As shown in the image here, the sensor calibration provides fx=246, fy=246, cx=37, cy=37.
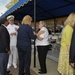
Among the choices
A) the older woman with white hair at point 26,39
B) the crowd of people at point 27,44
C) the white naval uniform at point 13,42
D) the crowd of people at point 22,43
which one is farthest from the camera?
the white naval uniform at point 13,42

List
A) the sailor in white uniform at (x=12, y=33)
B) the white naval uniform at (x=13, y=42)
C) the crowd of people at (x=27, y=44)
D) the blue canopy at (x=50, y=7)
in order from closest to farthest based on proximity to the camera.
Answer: the crowd of people at (x=27, y=44)
the sailor in white uniform at (x=12, y=33)
the white naval uniform at (x=13, y=42)
the blue canopy at (x=50, y=7)

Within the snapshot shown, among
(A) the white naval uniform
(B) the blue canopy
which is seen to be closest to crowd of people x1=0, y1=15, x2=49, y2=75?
(A) the white naval uniform

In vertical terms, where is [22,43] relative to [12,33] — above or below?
below

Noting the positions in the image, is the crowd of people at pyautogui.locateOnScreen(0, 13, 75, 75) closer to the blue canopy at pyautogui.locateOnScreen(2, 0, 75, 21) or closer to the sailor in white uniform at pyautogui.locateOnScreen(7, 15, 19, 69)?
the sailor in white uniform at pyautogui.locateOnScreen(7, 15, 19, 69)

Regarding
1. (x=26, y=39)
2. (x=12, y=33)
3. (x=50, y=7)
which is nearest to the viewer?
(x=26, y=39)

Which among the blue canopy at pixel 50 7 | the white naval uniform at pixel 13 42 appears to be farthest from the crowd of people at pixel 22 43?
the blue canopy at pixel 50 7

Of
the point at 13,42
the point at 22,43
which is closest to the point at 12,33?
the point at 13,42

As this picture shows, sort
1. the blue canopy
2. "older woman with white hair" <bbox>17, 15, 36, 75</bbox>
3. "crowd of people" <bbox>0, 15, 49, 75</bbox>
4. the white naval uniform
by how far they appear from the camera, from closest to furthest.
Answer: "crowd of people" <bbox>0, 15, 49, 75</bbox>, "older woman with white hair" <bbox>17, 15, 36, 75</bbox>, the white naval uniform, the blue canopy

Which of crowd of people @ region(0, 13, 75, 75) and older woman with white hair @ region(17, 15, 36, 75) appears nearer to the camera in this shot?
crowd of people @ region(0, 13, 75, 75)

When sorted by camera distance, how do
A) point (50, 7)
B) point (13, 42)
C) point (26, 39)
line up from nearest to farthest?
point (26, 39)
point (13, 42)
point (50, 7)

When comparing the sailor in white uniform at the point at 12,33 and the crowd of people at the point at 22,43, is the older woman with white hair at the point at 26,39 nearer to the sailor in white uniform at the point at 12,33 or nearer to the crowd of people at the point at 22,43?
the crowd of people at the point at 22,43

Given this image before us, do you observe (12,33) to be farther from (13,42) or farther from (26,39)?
(26,39)

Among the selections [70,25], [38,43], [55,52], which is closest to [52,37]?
[55,52]

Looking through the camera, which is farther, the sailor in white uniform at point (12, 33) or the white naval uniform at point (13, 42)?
the white naval uniform at point (13, 42)
